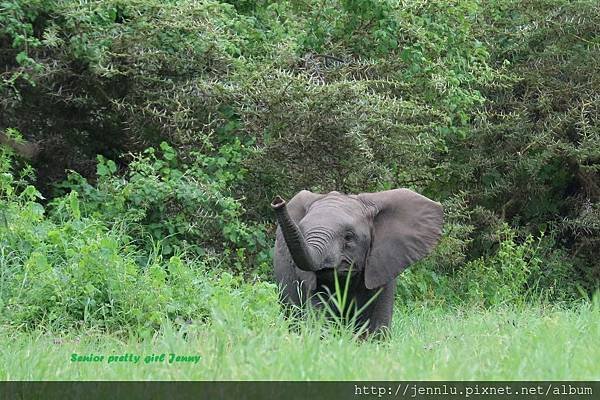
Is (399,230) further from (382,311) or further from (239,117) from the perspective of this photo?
(239,117)

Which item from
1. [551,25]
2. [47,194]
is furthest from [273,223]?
[551,25]

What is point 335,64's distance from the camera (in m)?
12.7

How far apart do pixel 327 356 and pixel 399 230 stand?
399 cm

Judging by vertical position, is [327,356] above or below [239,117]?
above

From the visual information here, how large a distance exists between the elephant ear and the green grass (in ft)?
5.78

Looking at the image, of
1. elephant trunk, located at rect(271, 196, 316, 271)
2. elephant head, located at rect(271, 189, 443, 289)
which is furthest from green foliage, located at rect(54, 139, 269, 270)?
elephant trunk, located at rect(271, 196, 316, 271)

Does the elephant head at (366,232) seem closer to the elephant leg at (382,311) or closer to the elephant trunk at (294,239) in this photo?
the elephant trunk at (294,239)

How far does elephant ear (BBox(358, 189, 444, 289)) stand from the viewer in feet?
29.2

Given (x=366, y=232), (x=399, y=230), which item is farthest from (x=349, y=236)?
(x=399, y=230)

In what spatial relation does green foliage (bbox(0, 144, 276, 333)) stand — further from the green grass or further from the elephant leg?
the green grass

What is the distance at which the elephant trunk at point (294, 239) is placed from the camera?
7.62 metres

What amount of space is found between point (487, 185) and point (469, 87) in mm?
1930

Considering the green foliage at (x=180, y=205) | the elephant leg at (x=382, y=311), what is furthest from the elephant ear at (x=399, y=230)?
the green foliage at (x=180, y=205)

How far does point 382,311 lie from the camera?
881 centimetres
